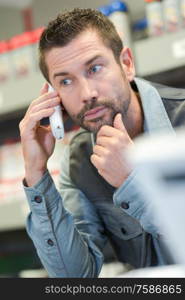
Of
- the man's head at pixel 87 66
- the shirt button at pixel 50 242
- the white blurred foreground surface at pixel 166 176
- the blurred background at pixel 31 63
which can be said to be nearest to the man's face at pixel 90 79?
the man's head at pixel 87 66

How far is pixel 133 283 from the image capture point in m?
0.63

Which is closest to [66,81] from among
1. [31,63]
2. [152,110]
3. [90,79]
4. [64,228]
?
[90,79]

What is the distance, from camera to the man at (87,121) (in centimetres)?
78

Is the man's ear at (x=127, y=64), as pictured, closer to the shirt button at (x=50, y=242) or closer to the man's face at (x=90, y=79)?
the man's face at (x=90, y=79)

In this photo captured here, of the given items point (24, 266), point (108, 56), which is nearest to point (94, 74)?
point (108, 56)

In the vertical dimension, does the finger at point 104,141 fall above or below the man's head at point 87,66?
below

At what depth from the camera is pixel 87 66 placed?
2.58 feet

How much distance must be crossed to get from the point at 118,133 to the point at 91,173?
26 centimetres

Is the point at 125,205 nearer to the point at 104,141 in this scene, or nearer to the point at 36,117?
the point at 104,141

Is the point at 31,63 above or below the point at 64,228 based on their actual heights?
above

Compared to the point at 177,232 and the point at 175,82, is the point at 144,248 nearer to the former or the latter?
the point at 175,82

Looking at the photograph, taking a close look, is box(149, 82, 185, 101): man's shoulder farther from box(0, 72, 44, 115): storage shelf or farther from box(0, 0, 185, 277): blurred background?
box(0, 72, 44, 115): storage shelf

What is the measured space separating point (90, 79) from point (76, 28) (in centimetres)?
9

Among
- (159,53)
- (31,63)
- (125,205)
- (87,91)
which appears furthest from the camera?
(31,63)
